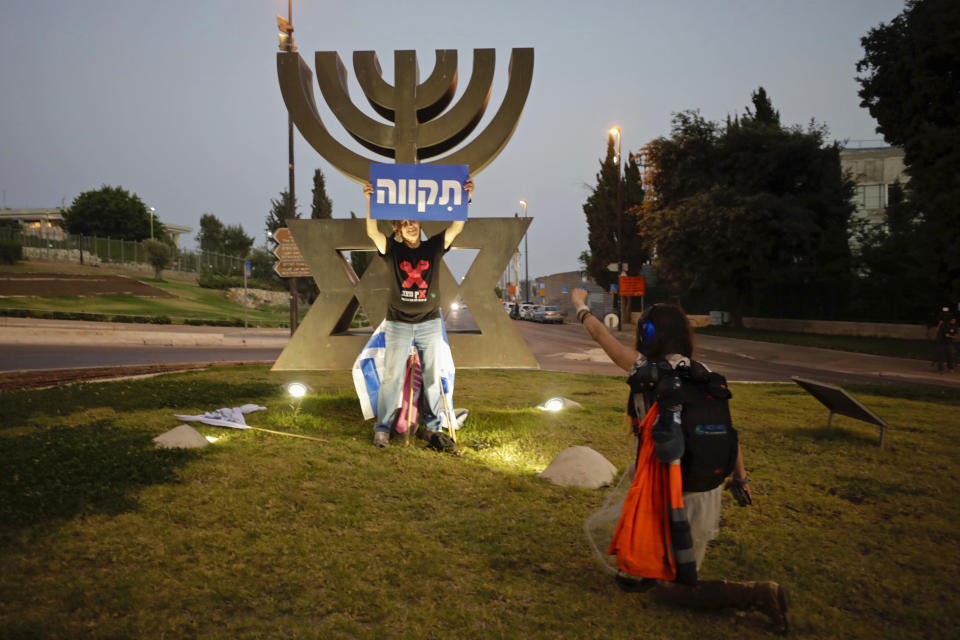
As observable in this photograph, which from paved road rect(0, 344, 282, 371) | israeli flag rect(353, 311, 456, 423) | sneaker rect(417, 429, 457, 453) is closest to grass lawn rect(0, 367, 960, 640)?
sneaker rect(417, 429, 457, 453)

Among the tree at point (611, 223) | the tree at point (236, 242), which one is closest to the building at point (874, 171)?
the tree at point (611, 223)

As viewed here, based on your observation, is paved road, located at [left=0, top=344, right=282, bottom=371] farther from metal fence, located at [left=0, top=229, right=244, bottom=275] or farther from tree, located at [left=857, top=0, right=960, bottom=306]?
metal fence, located at [left=0, top=229, right=244, bottom=275]

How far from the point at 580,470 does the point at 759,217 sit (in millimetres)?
22538

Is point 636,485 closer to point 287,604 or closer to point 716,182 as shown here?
point 287,604

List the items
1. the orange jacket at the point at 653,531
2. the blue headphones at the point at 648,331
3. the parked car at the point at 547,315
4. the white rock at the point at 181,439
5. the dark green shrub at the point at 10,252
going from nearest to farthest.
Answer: the orange jacket at the point at 653,531
the blue headphones at the point at 648,331
the white rock at the point at 181,439
the dark green shrub at the point at 10,252
the parked car at the point at 547,315

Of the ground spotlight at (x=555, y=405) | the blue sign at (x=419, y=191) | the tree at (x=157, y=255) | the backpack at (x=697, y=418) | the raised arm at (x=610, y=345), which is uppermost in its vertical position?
the tree at (x=157, y=255)

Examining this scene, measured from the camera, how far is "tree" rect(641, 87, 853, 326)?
24156 millimetres

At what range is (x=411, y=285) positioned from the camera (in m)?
5.79

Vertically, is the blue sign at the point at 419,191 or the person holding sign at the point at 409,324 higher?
the blue sign at the point at 419,191

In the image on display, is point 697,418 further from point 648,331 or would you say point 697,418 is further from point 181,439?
point 181,439

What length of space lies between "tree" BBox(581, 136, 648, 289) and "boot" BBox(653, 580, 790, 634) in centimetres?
3642

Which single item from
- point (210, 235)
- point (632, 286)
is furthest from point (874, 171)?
point (210, 235)

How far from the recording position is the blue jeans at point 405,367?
5707 millimetres

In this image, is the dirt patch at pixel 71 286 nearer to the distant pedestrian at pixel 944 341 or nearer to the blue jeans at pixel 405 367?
the blue jeans at pixel 405 367
